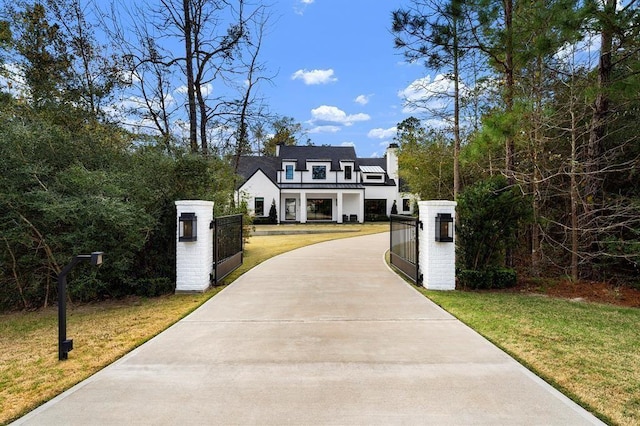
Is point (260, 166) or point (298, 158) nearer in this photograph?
point (260, 166)

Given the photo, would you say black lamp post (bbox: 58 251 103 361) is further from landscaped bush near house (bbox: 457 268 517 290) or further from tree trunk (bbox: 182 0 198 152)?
tree trunk (bbox: 182 0 198 152)

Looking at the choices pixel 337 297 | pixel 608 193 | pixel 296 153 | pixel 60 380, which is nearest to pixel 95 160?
pixel 60 380

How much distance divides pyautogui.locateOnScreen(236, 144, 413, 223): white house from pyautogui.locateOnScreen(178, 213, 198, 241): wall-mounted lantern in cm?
2122

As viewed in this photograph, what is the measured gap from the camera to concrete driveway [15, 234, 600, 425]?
8.52ft

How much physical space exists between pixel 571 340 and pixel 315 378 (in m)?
3.08

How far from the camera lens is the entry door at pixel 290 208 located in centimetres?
3019

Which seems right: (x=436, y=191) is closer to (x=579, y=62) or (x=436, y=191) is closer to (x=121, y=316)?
(x=579, y=62)

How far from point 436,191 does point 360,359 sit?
1189cm

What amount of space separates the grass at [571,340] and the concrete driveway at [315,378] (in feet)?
0.66

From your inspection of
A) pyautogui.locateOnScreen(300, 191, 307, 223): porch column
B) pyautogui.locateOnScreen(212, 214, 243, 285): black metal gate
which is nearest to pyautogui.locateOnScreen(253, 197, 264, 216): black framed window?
pyautogui.locateOnScreen(300, 191, 307, 223): porch column

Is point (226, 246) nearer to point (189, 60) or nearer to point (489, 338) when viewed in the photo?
point (489, 338)

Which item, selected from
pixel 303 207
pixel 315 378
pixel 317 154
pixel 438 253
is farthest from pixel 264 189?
pixel 315 378

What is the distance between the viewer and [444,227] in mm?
6820

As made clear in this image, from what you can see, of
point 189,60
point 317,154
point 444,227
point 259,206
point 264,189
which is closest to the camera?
point 444,227
